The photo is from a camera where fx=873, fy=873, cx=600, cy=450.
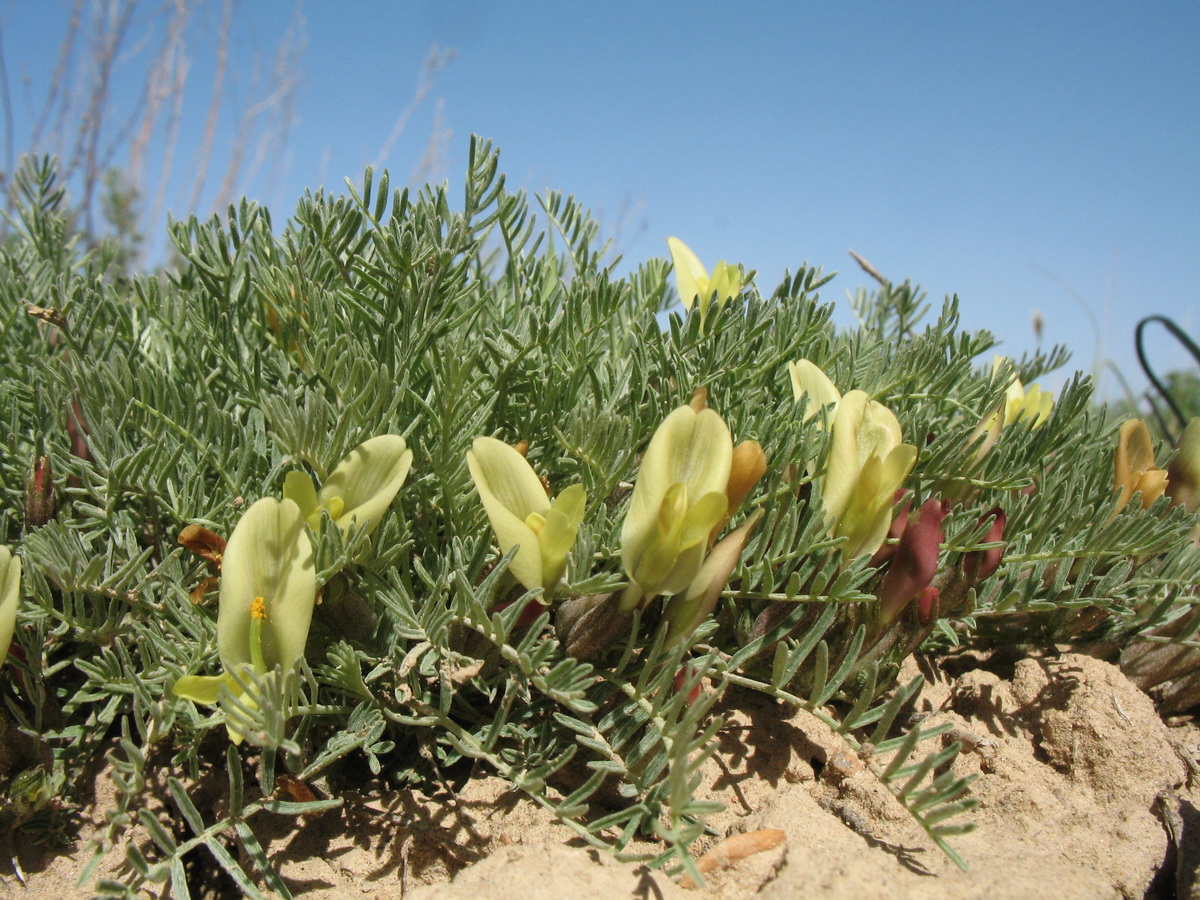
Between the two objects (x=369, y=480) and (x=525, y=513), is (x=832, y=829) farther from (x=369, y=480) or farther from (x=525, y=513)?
(x=369, y=480)

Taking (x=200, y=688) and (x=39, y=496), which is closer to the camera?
(x=200, y=688)

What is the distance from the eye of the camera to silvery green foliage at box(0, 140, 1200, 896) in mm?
1080

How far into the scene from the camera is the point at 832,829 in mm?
1188

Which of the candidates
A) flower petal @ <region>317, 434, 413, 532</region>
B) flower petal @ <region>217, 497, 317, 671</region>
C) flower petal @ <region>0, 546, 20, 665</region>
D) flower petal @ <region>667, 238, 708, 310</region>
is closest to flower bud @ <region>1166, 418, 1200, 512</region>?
flower petal @ <region>667, 238, 708, 310</region>

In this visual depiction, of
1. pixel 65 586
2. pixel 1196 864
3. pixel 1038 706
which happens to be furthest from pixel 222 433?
pixel 1196 864

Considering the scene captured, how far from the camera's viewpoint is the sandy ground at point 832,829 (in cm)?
105

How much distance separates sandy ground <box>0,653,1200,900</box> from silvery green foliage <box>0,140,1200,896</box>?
60mm

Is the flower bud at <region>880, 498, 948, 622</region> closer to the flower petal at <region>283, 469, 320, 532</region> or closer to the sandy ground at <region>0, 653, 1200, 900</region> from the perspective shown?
the sandy ground at <region>0, 653, 1200, 900</region>

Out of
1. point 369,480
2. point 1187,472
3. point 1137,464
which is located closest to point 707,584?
point 369,480

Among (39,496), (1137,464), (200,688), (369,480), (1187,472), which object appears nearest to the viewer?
(200,688)

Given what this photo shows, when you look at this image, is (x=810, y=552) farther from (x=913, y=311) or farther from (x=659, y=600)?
(x=913, y=311)

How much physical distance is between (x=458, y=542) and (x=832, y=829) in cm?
64

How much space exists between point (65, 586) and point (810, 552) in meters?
1.00

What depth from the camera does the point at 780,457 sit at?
4.42 ft
